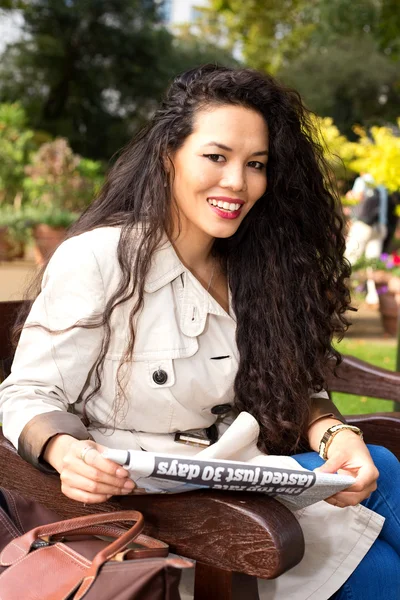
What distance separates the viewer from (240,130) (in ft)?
6.93

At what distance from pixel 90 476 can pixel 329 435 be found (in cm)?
78

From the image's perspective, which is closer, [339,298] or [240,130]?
[240,130]

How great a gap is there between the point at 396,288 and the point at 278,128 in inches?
265

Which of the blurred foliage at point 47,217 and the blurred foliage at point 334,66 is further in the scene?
the blurred foliage at point 334,66

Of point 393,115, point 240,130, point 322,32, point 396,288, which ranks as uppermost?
point 322,32

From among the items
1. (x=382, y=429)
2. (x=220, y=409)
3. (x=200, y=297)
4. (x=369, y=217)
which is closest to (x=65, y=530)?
(x=220, y=409)

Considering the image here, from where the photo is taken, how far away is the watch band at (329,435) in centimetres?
212

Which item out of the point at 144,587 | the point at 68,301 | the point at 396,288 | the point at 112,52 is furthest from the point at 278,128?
the point at 112,52

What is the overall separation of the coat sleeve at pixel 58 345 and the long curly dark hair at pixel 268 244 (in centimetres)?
4

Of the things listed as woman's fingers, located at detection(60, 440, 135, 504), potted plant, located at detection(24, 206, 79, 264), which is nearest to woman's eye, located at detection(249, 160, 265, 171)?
woman's fingers, located at detection(60, 440, 135, 504)

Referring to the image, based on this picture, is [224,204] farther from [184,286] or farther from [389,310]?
[389,310]

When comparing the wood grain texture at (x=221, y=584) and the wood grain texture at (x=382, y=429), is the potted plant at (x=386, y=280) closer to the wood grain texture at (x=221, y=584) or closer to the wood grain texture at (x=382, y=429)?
the wood grain texture at (x=382, y=429)

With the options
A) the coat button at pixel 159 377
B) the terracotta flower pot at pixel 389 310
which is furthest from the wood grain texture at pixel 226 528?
the terracotta flower pot at pixel 389 310

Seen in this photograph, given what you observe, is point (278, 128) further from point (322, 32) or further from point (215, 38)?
point (215, 38)
